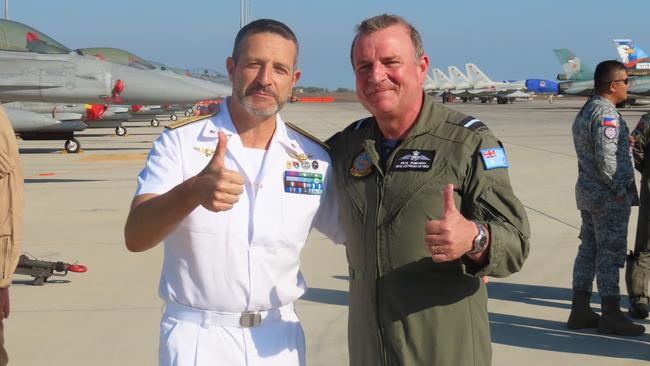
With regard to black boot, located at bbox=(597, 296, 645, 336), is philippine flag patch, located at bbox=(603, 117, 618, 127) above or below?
above

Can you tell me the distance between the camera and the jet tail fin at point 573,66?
6431 centimetres

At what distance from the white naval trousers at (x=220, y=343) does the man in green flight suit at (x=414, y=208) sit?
1.05 ft

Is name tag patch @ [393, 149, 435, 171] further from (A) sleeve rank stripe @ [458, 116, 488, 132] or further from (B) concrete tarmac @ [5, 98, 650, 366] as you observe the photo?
(B) concrete tarmac @ [5, 98, 650, 366]

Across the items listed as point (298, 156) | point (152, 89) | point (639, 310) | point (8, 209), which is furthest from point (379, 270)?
point (152, 89)

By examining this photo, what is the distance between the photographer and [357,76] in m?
2.82

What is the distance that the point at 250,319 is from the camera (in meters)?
2.65

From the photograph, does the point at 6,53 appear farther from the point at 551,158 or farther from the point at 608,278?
the point at 608,278

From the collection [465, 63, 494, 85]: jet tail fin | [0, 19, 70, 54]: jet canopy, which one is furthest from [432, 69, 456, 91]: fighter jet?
[0, 19, 70, 54]: jet canopy

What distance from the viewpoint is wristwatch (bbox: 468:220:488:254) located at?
2461mm

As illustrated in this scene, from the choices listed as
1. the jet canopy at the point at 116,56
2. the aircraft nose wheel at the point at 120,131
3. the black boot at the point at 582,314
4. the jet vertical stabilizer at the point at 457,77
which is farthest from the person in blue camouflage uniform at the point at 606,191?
the jet vertical stabilizer at the point at 457,77

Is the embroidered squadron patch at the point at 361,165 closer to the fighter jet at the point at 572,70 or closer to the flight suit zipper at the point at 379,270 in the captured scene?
the flight suit zipper at the point at 379,270

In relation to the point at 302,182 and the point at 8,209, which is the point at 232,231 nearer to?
the point at 302,182

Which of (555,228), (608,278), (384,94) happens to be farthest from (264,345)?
(555,228)

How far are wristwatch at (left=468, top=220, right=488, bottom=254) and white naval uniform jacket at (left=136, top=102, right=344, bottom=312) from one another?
0.59 m
